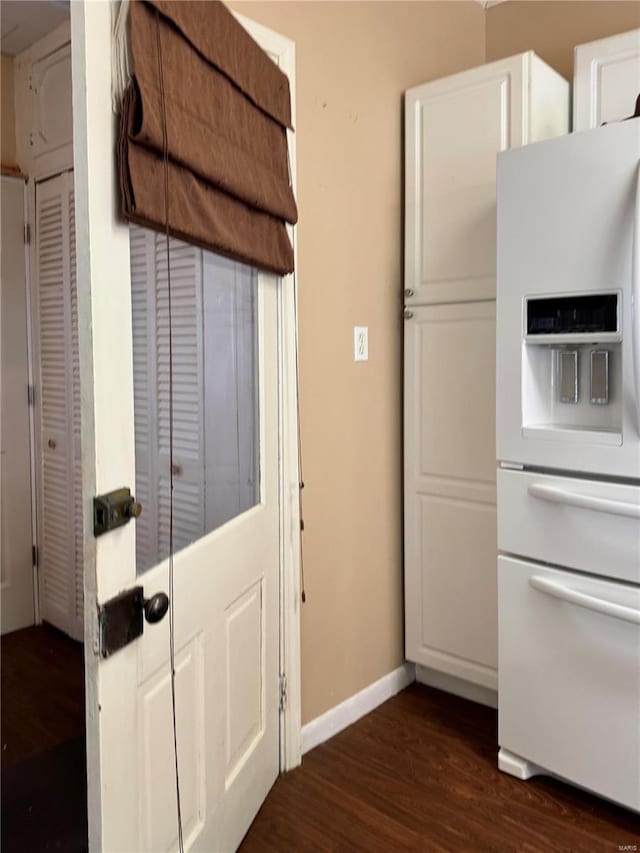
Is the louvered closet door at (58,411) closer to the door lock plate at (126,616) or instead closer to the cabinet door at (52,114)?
the cabinet door at (52,114)

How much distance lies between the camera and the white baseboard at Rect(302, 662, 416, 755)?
7.27ft

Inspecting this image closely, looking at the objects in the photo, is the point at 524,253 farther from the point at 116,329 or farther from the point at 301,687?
the point at 301,687

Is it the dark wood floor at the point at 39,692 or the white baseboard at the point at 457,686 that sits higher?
the white baseboard at the point at 457,686

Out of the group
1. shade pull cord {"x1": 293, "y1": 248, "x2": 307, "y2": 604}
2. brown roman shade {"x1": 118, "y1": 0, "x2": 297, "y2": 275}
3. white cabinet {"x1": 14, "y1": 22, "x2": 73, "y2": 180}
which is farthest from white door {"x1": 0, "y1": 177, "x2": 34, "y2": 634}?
brown roman shade {"x1": 118, "y1": 0, "x2": 297, "y2": 275}

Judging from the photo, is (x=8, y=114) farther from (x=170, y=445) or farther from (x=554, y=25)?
(x=170, y=445)

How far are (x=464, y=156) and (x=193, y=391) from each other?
1.37 m

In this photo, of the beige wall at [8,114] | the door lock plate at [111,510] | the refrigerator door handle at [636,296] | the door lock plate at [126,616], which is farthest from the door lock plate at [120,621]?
the beige wall at [8,114]

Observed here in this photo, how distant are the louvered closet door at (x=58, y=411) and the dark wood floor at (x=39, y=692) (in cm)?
12

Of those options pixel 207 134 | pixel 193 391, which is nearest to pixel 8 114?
pixel 207 134

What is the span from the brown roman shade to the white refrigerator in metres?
0.68

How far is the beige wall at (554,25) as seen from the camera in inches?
94.7

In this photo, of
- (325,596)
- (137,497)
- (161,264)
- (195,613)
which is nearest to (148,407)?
(137,497)

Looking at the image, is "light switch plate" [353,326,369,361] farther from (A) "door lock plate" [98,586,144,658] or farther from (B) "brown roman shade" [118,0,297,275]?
(A) "door lock plate" [98,586,144,658]

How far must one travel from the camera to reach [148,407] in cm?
135
